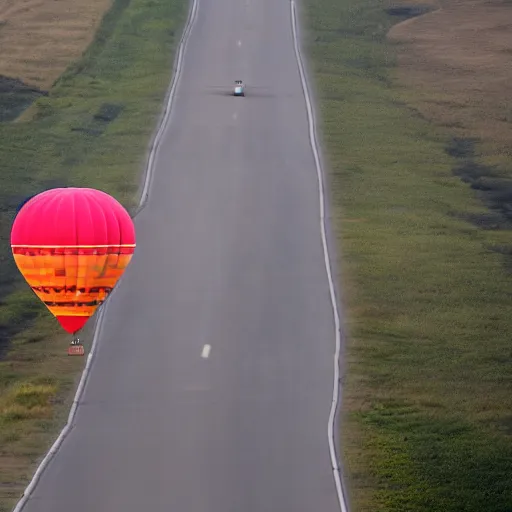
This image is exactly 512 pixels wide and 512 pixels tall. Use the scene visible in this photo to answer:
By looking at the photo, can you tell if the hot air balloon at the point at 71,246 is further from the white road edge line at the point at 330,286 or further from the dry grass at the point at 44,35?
the dry grass at the point at 44,35

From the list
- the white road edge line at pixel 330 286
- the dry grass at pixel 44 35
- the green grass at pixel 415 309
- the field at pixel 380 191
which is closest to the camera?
the white road edge line at pixel 330 286

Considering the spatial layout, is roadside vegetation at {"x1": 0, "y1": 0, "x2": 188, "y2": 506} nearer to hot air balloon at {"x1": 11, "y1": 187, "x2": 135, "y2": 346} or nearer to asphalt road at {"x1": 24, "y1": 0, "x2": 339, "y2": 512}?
asphalt road at {"x1": 24, "y1": 0, "x2": 339, "y2": 512}

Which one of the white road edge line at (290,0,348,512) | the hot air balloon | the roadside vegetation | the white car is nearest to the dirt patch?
the roadside vegetation

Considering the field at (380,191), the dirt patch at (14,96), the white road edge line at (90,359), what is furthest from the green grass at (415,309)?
the dirt patch at (14,96)

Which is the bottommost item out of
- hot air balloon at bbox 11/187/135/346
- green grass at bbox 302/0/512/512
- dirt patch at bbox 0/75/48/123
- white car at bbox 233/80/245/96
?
dirt patch at bbox 0/75/48/123

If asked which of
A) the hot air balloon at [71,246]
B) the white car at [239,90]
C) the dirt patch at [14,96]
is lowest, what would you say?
the dirt patch at [14,96]

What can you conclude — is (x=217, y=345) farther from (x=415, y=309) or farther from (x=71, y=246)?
(x=415, y=309)

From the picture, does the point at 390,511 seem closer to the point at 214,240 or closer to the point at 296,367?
the point at 296,367
